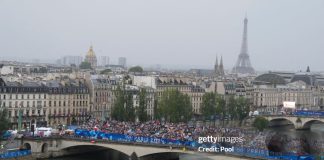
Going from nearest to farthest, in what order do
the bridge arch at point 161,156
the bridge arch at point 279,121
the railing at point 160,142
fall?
the railing at point 160,142
the bridge arch at point 161,156
the bridge arch at point 279,121

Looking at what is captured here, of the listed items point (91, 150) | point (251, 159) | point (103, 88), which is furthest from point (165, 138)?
point (103, 88)

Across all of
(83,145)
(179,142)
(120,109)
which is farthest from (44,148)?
(120,109)

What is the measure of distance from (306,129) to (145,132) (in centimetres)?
4567

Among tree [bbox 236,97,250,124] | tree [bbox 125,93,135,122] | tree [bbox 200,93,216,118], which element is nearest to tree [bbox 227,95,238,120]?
tree [bbox 236,97,250,124]

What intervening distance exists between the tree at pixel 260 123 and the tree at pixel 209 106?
6.15 m

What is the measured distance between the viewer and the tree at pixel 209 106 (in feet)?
284

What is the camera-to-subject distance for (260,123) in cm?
8750

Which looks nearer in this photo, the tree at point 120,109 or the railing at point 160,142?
the railing at point 160,142

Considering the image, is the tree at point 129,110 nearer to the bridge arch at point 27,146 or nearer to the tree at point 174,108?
the tree at point 174,108

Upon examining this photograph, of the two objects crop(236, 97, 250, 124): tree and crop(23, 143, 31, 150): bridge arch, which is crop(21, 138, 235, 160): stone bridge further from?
crop(236, 97, 250, 124): tree

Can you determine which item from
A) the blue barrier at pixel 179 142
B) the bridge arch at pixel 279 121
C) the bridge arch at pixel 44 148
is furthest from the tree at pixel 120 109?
the bridge arch at pixel 279 121

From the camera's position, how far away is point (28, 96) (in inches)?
2992

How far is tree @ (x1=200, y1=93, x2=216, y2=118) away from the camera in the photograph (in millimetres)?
86562

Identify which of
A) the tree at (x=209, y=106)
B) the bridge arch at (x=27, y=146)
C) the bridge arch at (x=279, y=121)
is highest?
the tree at (x=209, y=106)
